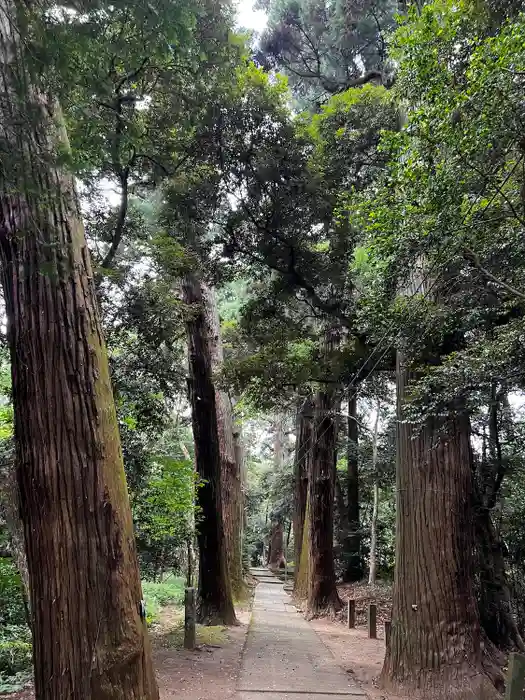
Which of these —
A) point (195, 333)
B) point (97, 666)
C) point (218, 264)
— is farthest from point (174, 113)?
point (97, 666)

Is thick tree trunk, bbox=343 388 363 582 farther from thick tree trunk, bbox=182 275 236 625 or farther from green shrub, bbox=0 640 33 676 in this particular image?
green shrub, bbox=0 640 33 676

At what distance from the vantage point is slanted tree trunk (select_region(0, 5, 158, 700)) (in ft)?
10.5

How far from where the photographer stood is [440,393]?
A: 621 centimetres

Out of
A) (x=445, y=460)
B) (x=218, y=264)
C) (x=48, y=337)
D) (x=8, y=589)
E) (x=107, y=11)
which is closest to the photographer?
(x=48, y=337)

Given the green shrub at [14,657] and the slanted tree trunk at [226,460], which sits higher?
the slanted tree trunk at [226,460]

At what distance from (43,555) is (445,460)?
5270 millimetres

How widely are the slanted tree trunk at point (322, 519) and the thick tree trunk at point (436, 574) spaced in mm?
6592

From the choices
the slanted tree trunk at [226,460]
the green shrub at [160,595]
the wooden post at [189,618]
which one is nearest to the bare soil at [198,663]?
the wooden post at [189,618]

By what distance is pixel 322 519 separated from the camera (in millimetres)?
14211

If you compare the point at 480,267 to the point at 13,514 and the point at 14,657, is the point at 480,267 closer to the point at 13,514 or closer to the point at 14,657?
the point at 13,514

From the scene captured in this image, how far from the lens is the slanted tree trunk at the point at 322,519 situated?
45.4 feet

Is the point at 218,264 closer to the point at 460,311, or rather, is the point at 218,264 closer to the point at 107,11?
the point at 460,311

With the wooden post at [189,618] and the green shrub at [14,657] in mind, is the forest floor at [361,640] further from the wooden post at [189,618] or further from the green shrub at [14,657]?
the green shrub at [14,657]

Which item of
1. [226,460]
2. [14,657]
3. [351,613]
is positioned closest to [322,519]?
[351,613]
